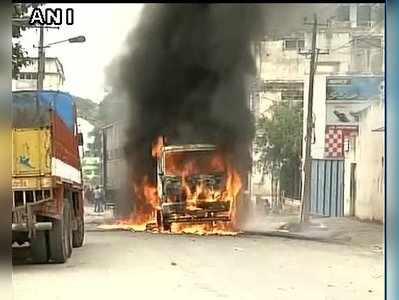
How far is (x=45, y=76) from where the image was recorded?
4035mm

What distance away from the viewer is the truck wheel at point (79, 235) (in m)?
4.11

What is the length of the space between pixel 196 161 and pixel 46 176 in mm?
889

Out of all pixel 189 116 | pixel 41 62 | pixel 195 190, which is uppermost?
pixel 41 62

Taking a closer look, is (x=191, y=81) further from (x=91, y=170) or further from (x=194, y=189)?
(x=91, y=170)

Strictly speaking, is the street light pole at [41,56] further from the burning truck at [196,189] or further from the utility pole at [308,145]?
the utility pole at [308,145]

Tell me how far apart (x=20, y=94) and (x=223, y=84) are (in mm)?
1194

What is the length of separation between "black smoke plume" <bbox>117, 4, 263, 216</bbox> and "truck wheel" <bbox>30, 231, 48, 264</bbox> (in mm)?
654

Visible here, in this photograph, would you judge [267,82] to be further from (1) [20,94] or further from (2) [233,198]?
(1) [20,94]

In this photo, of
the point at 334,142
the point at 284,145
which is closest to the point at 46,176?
the point at 284,145

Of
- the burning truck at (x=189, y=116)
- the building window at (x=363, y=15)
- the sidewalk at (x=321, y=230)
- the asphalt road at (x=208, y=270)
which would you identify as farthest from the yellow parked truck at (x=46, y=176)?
the building window at (x=363, y=15)

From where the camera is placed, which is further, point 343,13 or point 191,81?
point 191,81

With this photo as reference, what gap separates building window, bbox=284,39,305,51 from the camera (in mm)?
4062

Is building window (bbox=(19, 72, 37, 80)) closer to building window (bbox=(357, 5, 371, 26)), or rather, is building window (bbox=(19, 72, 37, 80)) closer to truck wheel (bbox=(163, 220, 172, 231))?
truck wheel (bbox=(163, 220, 172, 231))

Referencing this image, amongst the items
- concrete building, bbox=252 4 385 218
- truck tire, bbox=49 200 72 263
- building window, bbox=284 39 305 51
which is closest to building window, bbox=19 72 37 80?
truck tire, bbox=49 200 72 263
